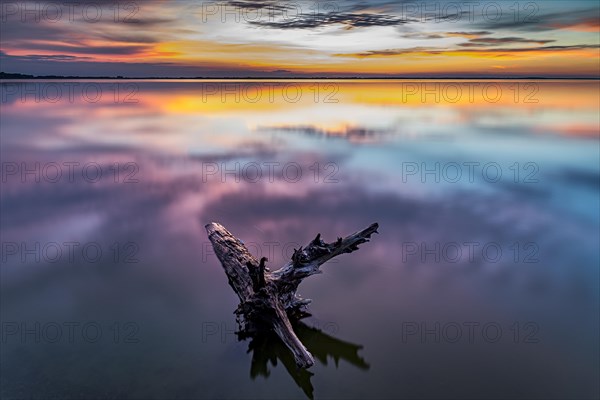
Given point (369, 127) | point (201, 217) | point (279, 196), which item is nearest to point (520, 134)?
point (369, 127)

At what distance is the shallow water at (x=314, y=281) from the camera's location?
596 cm

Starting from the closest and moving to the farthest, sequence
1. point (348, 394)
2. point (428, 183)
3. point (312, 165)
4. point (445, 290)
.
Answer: point (348, 394), point (445, 290), point (428, 183), point (312, 165)

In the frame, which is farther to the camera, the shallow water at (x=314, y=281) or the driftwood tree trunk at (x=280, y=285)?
the driftwood tree trunk at (x=280, y=285)

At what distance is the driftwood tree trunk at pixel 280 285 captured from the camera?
622cm

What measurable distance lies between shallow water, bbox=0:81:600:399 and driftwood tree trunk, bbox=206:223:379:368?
38 centimetres

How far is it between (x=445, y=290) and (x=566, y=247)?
4.02 metres

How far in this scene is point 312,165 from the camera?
2095cm

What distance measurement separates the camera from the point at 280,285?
22.5 ft

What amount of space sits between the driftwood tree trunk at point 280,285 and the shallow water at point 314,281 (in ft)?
1.23

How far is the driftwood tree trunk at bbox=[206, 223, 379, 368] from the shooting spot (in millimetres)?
6219

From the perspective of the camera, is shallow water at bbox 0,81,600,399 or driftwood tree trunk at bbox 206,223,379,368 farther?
driftwood tree trunk at bbox 206,223,379,368

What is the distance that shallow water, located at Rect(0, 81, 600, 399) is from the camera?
596 centimetres

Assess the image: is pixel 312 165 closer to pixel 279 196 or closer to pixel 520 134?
pixel 279 196

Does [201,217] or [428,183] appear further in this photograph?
[428,183]
